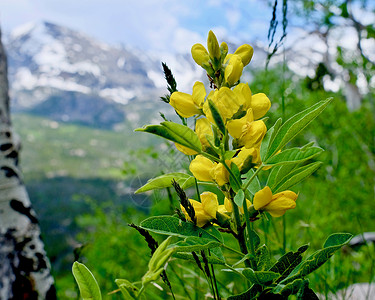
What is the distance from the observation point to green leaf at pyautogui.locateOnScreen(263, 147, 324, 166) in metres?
0.46

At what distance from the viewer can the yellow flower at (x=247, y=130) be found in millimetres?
514

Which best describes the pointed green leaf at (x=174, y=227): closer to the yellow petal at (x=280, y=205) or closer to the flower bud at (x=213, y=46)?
the yellow petal at (x=280, y=205)

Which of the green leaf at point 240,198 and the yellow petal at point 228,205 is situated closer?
the green leaf at point 240,198

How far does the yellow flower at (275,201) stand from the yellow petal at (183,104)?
0.19 m

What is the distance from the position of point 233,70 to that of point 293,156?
184 millimetres

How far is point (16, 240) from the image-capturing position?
4.60 ft

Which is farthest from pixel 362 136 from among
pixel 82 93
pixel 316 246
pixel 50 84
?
pixel 50 84

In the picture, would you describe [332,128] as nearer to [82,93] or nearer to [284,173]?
[284,173]

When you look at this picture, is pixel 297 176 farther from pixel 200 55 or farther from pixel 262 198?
pixel 200 55

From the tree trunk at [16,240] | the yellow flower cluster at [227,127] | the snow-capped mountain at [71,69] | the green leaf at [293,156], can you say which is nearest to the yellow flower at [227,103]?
the yellow flower cluster at [227,127]

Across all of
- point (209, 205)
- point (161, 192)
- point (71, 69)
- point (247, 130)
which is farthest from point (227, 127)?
point (71, 69)

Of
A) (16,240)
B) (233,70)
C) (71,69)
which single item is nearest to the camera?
(233,70)

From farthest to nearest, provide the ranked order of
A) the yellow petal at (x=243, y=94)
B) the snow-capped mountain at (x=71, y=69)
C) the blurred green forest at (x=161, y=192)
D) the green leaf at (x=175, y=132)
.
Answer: the snow-capped mountain at (x=71, y=69) → the blurred green forest at (x=161, y=192) → the yellow petal at (x=243, y=94) → the green leaf at (x=175, y=132)

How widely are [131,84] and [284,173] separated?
513ft
